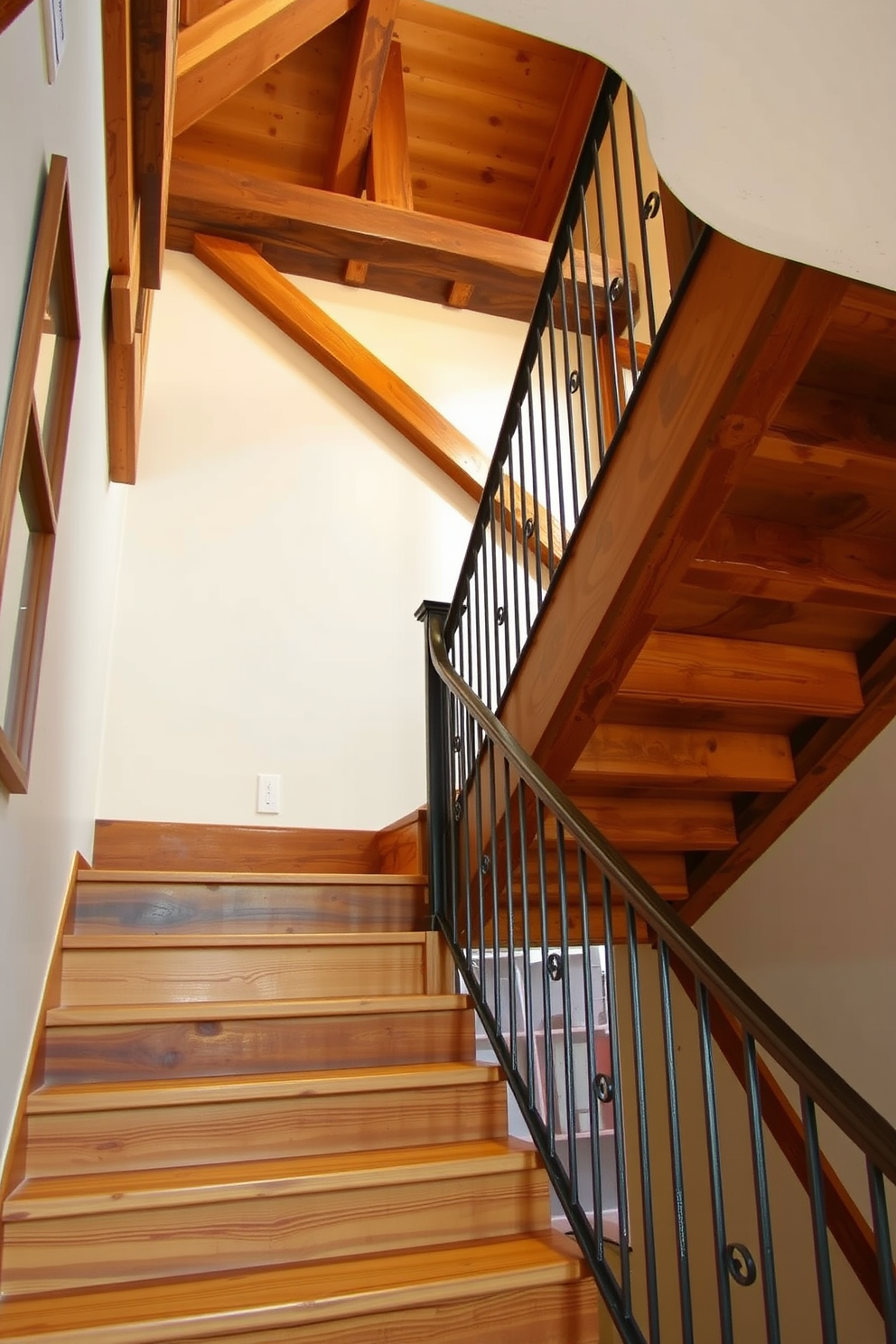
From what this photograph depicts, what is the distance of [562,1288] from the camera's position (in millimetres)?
1626

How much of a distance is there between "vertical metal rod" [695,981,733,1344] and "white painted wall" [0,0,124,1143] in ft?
3.63

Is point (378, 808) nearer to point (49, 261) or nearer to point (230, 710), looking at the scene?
point (230, 710)

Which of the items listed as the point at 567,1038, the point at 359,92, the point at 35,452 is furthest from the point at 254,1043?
the point at 359,92

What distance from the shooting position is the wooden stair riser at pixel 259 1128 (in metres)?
1.76

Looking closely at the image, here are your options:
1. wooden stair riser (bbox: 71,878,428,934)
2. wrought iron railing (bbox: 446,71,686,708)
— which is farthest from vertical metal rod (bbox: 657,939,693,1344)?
wooden stair riser (bbox: 71,878,428,934)

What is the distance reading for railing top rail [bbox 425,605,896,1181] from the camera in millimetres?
1044

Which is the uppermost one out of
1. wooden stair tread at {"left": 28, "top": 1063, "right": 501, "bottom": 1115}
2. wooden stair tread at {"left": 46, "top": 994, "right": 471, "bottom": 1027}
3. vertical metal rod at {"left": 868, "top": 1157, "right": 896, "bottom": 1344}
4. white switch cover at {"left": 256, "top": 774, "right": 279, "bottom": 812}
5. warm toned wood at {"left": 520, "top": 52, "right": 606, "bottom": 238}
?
warm toned wood at {"left": 520, "top": 52, "right": 606, "bottom": 238}

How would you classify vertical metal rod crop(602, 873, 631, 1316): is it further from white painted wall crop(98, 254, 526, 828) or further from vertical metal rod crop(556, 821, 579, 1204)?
white painted wall crop(98, 254, 526, 828)

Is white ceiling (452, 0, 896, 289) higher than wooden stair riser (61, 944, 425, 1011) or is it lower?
higher

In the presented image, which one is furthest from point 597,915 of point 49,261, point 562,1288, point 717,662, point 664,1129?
point 49,261

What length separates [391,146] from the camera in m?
4.62

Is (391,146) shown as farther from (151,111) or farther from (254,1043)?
(254,1043)

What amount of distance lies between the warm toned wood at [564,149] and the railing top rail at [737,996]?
161 inches

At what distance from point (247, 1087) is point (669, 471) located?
1450mm
